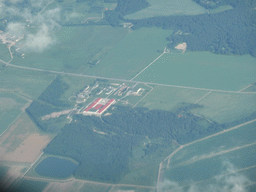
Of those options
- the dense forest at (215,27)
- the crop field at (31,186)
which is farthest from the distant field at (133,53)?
the crop field at (31,186)

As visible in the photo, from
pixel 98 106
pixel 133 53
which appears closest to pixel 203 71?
pixel 133 53

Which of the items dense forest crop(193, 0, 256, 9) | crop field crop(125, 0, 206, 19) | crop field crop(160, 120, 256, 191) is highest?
crop field crop(160, 120, 256, 191)

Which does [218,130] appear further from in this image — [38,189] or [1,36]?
[1,36]

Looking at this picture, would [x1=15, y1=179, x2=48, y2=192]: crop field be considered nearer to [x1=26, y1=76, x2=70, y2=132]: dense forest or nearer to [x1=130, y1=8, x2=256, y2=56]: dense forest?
[x1=26, y1=76, x2=70, y2=132]: dense forest

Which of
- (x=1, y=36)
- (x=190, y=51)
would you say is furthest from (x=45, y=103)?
(x=1, y=36)

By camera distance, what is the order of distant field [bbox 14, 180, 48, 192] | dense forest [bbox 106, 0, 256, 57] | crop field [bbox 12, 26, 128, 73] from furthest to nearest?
crop field [bbox 12, 26, 128, 73]
dense forest [bbox 106, 0, 256, 57]
distant field [bbox 14, 180, 48, 192]

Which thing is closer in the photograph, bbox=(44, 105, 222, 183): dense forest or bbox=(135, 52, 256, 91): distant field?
bbox=(44, 105, 222, 183): dense forest

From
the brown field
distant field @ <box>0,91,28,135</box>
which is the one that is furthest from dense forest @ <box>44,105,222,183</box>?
distant field @ <box>0,91,28,135</box>
